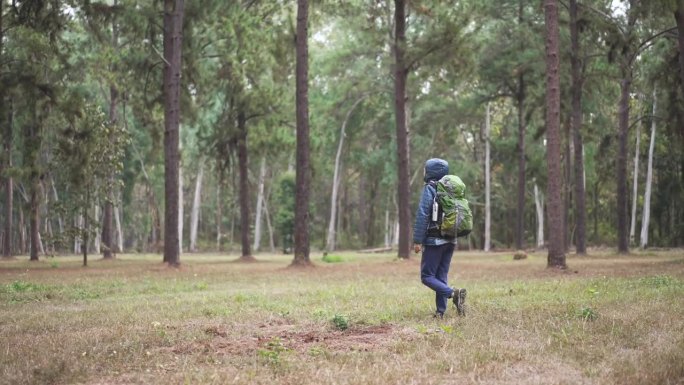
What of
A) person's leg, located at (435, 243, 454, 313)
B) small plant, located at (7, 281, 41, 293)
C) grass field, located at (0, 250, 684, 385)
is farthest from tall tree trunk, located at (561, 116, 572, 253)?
small plant, located at (7, 281, 41, 293)

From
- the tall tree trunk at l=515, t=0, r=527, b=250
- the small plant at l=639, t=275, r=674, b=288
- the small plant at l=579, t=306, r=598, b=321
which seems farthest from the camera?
the tall tree trunk at l=515, t=0, r=527, b=250

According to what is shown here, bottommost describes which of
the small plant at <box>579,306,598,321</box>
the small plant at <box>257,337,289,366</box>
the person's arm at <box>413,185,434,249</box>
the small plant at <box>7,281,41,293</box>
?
the small plant at <box>7,281,41,293</box>

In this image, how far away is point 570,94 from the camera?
27250mm

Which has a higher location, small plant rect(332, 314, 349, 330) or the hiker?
the hiker

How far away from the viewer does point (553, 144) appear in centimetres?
1545

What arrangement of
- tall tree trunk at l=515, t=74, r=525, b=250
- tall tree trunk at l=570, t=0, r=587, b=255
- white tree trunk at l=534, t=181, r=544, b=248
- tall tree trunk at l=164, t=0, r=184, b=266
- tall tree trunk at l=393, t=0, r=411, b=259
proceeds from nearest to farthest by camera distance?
tall tree trunk at l=164, t=0, r=184, b=266, tall tree trunk at l=393, t=0, r=411, b=259, tall tree trunk at l=570, t=0, r=587, b=255, tall tree trunk at l=515, t=74, r=525, b=250, white tree trunk at l=534, t=181, r=544, b=248

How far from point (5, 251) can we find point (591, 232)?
45900 millimetres

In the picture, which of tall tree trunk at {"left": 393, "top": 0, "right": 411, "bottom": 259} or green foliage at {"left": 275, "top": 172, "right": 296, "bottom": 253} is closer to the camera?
tall tree trunk at {"left": 393, "top": 0, "right": 411, "bottom": 259}

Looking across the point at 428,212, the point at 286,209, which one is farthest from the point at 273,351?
the point at 286,209

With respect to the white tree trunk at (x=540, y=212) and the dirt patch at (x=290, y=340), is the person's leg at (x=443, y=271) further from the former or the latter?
the white tree trunk at (x=540, y=212)

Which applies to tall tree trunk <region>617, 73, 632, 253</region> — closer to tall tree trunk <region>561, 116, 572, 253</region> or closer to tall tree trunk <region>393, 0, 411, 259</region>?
tall tree trunk <region>561, 116, 572, 253</region>

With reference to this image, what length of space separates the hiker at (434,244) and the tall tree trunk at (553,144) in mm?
8561

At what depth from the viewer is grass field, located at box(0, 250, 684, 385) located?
482 centimetres

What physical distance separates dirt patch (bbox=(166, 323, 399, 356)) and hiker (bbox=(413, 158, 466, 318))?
3.01ft
